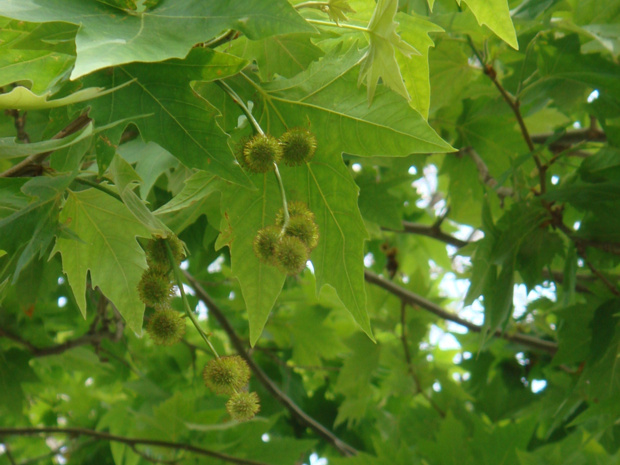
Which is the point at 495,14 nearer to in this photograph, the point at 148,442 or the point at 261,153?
the point at 261,153

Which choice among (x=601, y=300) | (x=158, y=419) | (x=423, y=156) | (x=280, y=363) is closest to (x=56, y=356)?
(x=158, y=419)

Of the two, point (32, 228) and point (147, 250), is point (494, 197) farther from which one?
point (32, 228)

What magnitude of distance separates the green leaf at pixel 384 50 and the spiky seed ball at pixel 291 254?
34 centimetres

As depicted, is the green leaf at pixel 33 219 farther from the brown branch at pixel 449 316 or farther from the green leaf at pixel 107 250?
the brown branch at pixel 449 316

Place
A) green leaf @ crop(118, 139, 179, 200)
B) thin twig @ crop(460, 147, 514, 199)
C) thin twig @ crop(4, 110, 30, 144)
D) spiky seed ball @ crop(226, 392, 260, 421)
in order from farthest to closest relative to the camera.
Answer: thin twig @ crop(460, 147, 514, 199)
thin twig @ crop(4, 110, 30, 144)
green leaf @ crop(118, 139, 179, 200)
spiky seed ball @ crop(226, 392, 260, 421)

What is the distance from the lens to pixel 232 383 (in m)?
1.37

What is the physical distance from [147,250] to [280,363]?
2587 millimetres

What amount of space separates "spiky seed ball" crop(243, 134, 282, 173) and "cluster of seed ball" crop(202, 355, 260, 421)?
0.43 metres

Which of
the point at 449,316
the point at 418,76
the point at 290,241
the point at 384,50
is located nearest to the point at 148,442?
the point at 449,316

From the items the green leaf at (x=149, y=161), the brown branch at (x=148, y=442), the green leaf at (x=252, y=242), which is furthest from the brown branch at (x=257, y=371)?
the green leaf at (x=252, y=242)

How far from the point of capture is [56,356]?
3352 millimetres

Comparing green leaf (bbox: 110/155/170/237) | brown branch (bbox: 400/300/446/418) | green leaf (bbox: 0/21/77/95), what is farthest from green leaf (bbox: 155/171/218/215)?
brown branch (bbox: 400/300/446/418)

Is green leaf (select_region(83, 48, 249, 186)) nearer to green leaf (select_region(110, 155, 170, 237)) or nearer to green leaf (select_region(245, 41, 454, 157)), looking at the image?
green leaf (select_region(110, 155, 170, 237))

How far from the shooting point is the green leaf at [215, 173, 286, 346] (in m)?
1.50
